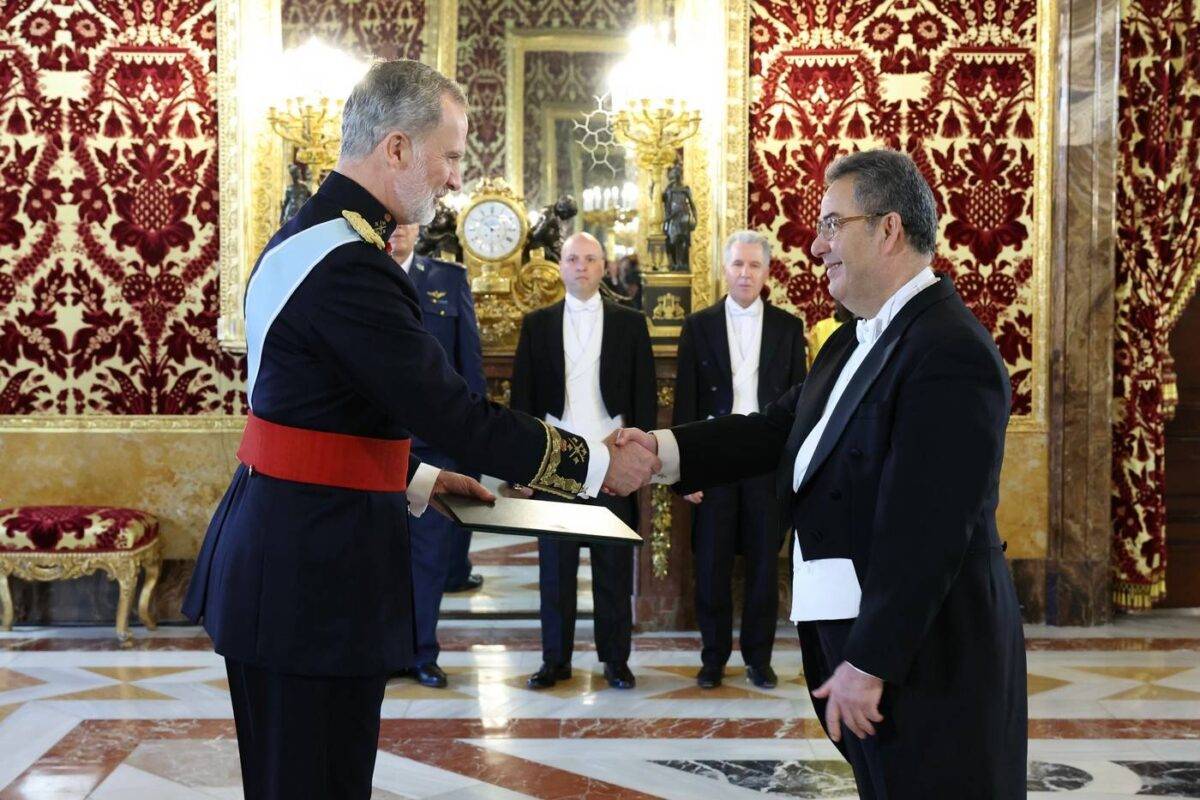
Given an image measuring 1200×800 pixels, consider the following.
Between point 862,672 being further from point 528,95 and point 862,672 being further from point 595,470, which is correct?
point 528,95

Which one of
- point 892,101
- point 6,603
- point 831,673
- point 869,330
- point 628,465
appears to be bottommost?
point 6,603

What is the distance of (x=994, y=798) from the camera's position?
6.17ft

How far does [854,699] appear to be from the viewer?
1.88 meters

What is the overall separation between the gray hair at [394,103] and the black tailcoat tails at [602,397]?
108 inches

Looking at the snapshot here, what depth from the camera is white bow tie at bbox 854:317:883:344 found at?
207cm

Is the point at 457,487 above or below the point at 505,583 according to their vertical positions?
above

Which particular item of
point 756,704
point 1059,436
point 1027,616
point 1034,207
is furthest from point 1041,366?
point 756,704

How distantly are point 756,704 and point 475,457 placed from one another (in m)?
2.62

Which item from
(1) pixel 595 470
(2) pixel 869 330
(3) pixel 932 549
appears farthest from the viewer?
(1) pixel 595 470

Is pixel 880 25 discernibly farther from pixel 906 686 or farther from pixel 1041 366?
pixel 906 686

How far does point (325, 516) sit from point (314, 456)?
9 centimetres

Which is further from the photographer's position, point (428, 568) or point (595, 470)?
point (428, 568)

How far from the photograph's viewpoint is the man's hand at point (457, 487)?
2441mm

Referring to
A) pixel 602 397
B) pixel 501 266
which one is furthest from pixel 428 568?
pixel 501 266
